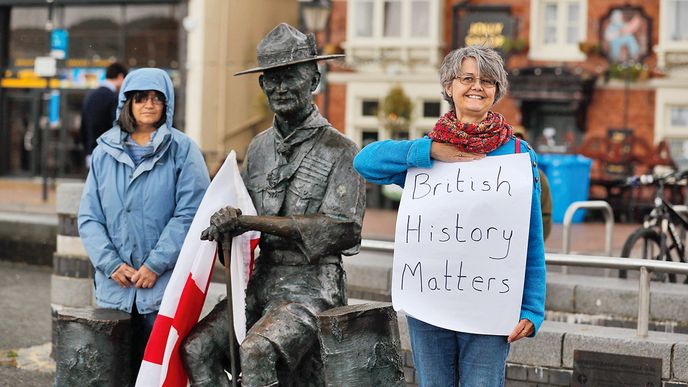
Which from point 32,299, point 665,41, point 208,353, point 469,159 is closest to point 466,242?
point 469,159

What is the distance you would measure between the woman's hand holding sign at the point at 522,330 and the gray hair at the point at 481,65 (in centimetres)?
83

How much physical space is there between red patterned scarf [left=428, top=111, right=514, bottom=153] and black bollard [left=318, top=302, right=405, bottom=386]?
0.78 m

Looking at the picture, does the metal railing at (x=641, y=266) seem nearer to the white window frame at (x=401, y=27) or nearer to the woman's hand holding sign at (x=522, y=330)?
the woman's hand holding sign at (x=522, y=330)

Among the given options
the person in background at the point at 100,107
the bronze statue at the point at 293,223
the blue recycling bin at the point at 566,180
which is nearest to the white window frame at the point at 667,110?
the blue recycling bin at the point at 566,180

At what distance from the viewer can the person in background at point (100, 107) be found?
1058 centimetres

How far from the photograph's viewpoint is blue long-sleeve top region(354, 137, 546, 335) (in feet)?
14.5

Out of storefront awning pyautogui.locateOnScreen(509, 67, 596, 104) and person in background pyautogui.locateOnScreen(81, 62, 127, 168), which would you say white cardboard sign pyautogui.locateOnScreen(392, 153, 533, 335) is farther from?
storefront awning pyautogui.locateOnScreen(509, 67, 596, 104)

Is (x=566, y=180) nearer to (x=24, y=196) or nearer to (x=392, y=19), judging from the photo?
(x=392, y=19)

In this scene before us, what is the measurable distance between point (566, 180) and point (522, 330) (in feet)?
53.7

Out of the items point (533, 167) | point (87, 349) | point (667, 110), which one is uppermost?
point (667, 110)

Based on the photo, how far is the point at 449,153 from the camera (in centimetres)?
442

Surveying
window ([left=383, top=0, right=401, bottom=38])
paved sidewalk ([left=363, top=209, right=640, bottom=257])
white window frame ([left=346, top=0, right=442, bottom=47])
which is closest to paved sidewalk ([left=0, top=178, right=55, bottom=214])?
paved sidewalk ([left=363, top=209, right=640, bottom=257])

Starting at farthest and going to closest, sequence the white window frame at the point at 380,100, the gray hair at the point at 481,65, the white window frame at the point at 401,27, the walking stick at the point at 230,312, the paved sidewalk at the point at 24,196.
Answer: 1. the white window frame at the point at 380,100
2. the white window frame at the point at 401,27
3. the paved sidewalk at the point at 24,196
4. the walking stick at the point at 230,312
5. the gray hair at the point at 481,65

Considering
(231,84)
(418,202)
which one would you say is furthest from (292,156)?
(231,84)
